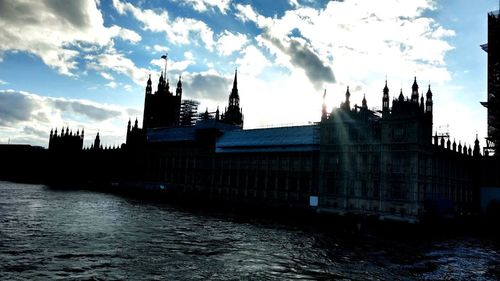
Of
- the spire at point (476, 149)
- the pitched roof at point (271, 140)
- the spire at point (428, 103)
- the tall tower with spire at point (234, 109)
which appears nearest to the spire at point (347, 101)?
the pitched roof at point (271, 140)

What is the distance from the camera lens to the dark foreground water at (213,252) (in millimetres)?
34406

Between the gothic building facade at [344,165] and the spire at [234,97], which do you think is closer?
the gothic building facade at [344,165]

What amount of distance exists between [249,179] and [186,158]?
34.0 meters

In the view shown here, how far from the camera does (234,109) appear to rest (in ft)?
585

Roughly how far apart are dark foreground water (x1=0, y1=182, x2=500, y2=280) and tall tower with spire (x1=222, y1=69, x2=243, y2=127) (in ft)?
366

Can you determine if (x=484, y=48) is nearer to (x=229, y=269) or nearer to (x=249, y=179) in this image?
(x=249, y=179)

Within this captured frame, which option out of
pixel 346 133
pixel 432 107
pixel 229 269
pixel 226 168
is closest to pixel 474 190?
pixel 432 107

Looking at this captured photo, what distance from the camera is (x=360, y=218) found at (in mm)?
79875

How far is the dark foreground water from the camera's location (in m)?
34.4

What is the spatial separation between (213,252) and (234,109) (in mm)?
137404

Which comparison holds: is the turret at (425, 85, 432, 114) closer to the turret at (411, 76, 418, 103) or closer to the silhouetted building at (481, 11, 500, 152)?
the turret at (411, 76, 418, 103)

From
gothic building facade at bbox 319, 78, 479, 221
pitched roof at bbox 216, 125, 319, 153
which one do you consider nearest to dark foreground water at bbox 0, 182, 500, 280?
gothic building facade at bbox 319, 78, 479, 221

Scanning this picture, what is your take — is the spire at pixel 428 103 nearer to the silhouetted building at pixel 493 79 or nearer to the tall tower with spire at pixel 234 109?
the silhouetted building at pixel 493 79

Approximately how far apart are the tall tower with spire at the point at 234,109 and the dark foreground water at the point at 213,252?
366 ft
